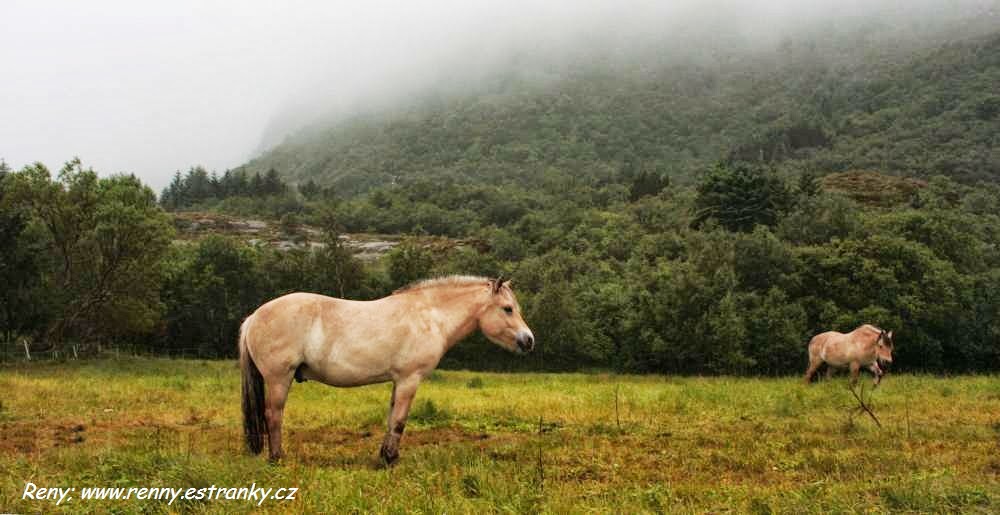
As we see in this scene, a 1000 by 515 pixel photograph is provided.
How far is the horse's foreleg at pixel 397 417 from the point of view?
319 inches

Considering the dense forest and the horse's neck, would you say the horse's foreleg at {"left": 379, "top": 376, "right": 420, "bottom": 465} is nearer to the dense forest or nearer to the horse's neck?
the horse's neck

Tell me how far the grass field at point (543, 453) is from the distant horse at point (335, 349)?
0.63 m

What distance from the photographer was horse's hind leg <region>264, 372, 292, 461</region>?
786 centimetres

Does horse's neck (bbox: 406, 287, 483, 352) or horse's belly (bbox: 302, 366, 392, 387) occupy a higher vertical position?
horse's neck (bbox: 406, 287, 483, 352)

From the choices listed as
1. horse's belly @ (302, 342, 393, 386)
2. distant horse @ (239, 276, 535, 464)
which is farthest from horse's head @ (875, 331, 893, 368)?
horse's belly @ (302, 342, 393, 386)

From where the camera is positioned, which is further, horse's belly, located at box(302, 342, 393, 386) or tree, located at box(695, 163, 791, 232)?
tree, located at box(695, 163, 791, 232)

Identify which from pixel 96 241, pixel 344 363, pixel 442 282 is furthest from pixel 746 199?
pixel 344 363

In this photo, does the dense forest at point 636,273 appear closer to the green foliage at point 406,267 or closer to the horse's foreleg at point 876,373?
the green foliage at point 406,267

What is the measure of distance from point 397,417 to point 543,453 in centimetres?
228

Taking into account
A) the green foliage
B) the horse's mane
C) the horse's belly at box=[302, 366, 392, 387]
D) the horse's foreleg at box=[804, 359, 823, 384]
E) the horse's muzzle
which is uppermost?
the horse's mane

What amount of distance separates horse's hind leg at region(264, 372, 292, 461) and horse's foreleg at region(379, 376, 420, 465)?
1412 millimetres

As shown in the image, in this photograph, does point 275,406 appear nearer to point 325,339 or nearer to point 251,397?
point 251,397

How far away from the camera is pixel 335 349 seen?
8.00 m

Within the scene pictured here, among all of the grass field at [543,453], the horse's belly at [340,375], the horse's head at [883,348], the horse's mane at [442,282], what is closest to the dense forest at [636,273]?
the horse's head at [883,348]
